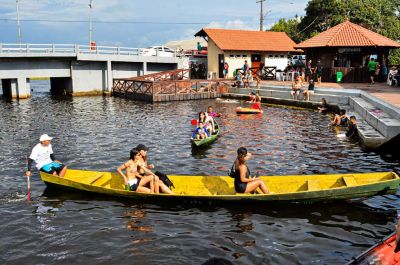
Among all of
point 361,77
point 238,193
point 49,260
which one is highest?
point 361,77

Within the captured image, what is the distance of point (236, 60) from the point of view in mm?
49031

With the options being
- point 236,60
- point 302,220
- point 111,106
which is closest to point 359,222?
point 302,220

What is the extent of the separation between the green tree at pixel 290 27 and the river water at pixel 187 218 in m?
49.5

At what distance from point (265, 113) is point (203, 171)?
51.4 feet

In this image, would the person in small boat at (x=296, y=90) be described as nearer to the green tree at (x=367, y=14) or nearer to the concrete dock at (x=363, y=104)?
the concrete dock at (x=363, y=104)

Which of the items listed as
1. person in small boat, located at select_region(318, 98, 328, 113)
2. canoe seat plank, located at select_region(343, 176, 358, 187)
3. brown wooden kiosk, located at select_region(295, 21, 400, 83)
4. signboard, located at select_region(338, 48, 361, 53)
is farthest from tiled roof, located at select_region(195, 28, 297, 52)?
canoe seat plank, located at select_region(343, 176, 358, 187)

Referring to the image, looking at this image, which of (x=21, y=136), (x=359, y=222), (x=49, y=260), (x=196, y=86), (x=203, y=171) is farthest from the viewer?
(x=196, y=86)

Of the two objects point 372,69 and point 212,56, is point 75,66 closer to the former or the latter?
point 212,56

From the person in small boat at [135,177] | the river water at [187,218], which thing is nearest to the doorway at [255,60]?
the river water at [187,218]

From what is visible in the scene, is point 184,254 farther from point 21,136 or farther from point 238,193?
point 21,136

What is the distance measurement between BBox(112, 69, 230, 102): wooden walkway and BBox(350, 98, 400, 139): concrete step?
1661cm

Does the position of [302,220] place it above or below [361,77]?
below

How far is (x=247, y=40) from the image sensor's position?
165 feet

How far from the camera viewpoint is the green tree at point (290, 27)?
66238 millimetres
